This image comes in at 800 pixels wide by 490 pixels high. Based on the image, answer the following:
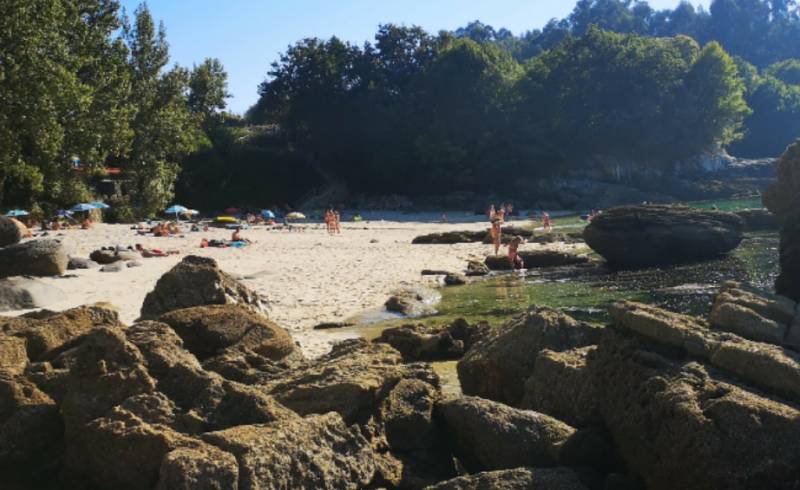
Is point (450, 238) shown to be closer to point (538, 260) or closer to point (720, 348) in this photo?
point (538, 260)

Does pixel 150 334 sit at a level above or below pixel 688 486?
above

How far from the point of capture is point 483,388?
9.09 meters

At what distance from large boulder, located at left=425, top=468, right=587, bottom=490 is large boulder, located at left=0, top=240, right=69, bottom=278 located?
1716cm

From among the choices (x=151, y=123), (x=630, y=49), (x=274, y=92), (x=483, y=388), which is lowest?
(x=483, y=388)

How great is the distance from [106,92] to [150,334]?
30.1 meters

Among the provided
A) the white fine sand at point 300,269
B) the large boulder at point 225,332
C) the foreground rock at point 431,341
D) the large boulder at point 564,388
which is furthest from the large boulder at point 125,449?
the foreground rock at point 431,341

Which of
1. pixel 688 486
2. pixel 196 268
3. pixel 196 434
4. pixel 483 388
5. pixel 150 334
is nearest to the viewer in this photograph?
pixel 688 486

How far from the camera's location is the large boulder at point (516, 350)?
8.74 metres

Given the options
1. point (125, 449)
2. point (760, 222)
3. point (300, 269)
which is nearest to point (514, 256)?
point (300, 269)

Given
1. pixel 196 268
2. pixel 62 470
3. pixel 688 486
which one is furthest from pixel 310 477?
pixel 196 268

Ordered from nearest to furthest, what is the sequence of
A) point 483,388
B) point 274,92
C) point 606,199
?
point 483,388 < point 606,199 < point 274,92

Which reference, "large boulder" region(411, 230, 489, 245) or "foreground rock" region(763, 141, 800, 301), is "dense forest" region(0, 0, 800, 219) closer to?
"large boulder" region(411, 230, 489, 245)

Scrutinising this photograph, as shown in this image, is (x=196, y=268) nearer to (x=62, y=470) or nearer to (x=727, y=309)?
(x=62, y=470)

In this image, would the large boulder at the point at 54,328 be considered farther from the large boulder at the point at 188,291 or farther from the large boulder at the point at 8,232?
the large boulder at the point at 8,232
